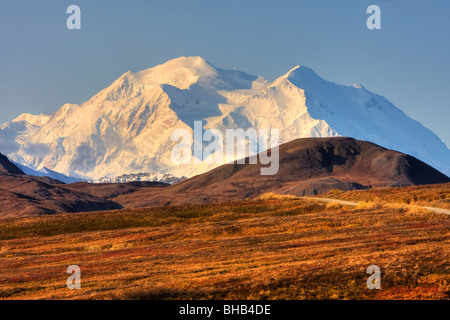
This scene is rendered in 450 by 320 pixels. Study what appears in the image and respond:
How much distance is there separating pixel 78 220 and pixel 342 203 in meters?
31.0

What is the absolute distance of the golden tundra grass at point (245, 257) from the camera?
1139 inches

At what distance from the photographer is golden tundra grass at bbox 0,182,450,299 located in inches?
1139

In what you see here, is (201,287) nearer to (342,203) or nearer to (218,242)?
(218,242)

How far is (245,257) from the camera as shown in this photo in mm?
40656

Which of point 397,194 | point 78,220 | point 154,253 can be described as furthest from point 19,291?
point 397,194

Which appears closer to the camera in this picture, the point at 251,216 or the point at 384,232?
the point at 384,232

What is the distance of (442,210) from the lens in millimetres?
62625

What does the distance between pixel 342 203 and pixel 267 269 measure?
1828 inches
